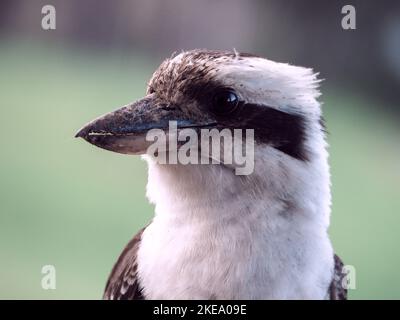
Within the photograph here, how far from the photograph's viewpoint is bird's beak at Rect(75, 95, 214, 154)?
102 centimetres

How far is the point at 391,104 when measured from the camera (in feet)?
6.07

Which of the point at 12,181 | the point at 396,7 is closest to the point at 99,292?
the point at 12,181

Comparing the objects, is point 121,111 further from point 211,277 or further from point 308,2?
point 308,2

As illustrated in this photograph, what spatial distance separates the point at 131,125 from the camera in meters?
Result: 1.04

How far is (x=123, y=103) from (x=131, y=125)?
0.78 metres

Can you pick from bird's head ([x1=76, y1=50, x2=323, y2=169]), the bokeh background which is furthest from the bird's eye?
the bokeh background

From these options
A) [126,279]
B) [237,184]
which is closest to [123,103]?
[126,279]

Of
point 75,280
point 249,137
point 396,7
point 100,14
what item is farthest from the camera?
point 100,14

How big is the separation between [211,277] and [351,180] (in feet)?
3.08

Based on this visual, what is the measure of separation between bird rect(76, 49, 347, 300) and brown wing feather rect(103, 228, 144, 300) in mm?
67

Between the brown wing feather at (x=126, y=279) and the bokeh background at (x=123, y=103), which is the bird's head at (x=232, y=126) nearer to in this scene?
the brown wing feather at (x=126, y=279)

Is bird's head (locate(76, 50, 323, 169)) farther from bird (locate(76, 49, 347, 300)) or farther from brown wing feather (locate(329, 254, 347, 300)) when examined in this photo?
brown wing feather (locate(329, 254, 347, 300))

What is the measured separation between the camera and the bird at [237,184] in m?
1.05

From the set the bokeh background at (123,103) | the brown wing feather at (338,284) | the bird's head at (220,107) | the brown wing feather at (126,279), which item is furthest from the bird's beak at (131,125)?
the bokeh background at (123,103)
